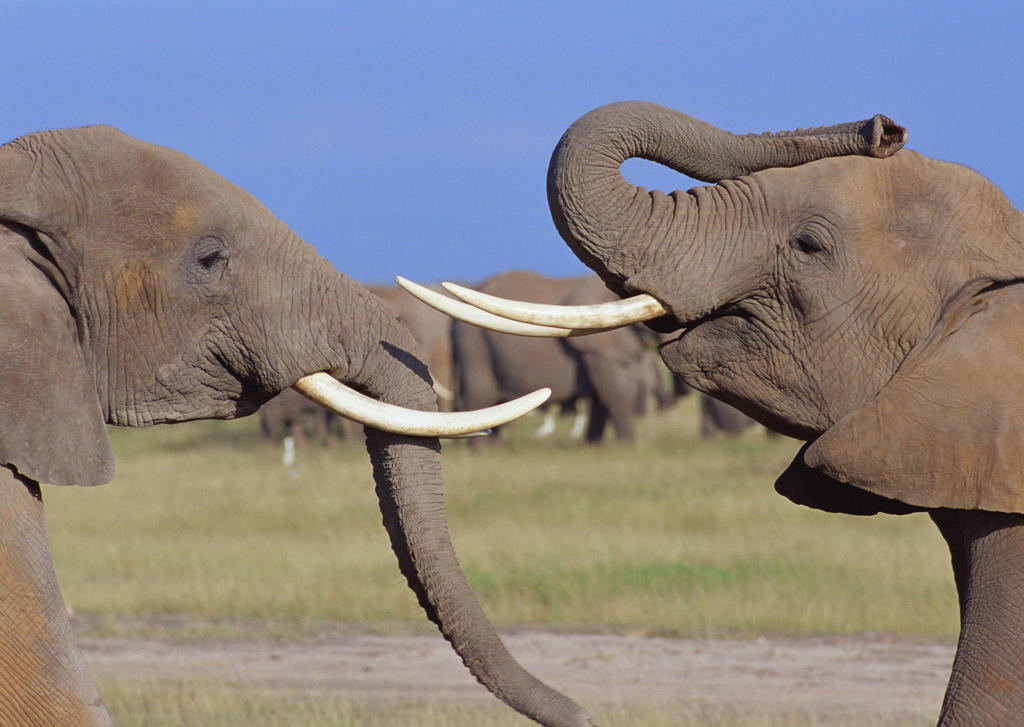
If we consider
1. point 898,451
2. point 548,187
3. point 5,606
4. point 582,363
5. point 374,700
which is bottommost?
point 374,700

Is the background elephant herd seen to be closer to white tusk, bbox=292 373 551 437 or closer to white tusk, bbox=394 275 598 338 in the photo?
white tusk, bbox=292 373 551 437

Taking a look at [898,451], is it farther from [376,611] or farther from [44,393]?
[376,611]

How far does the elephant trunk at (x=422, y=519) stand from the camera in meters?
4.93

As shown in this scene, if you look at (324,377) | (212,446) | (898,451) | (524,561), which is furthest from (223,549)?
(212,446)

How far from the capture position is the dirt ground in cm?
813

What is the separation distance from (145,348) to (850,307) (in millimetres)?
2124

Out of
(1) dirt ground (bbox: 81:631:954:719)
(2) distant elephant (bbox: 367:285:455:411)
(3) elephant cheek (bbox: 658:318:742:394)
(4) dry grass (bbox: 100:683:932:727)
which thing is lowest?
(4) dry grass (bbox: 100:683:932:727)

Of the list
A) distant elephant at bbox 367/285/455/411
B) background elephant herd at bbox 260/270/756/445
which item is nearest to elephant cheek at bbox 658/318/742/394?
background elephant herd at bbox 260/270/756/445

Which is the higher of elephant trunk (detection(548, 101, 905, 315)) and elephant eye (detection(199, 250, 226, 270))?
elephant trunk (detection(548, 101, 905, 315))

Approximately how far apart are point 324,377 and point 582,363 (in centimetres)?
1840

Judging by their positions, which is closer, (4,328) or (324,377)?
(4,328)

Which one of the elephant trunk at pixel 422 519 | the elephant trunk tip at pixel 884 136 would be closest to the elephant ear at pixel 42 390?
the elephant trunk at pixel 422 519

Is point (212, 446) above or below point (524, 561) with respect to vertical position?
above

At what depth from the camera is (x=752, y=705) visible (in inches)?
311
